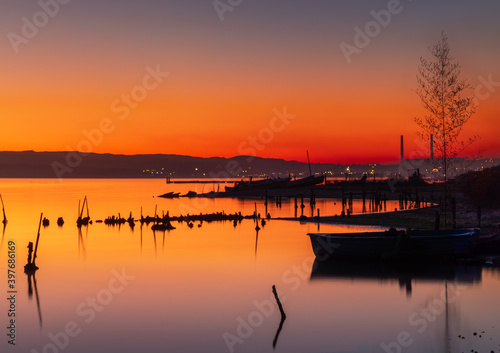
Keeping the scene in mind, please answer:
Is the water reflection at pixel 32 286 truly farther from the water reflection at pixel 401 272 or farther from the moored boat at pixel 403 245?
the moored boat at pixel 403 245

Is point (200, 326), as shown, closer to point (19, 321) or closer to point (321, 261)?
point (19, 321)

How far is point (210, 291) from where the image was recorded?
2883cm

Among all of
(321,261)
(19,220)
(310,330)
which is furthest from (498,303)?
(19,220)

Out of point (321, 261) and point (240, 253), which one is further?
point (240, 253)

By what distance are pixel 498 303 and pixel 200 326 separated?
40.3 ft
